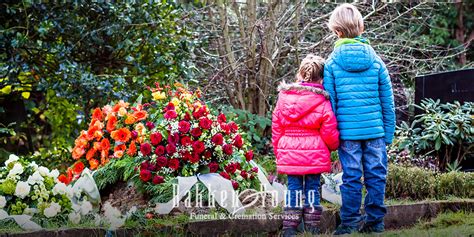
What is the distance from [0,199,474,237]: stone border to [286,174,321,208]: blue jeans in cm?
25

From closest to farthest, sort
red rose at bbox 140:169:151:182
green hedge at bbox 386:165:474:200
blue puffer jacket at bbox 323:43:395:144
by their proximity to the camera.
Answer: blue puffer jacket at bbox 323:43:395:144, red rose at bbox 140:169:151:182, green hedge at bbox 386:165:474:200

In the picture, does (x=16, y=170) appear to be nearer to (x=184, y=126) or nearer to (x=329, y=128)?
(x=184, y=126)

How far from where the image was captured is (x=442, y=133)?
6805mm

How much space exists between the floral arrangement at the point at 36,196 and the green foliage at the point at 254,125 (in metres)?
2.73

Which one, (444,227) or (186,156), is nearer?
(444,227)

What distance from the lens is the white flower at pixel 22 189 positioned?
4695mm

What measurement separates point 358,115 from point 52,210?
2.12 meters

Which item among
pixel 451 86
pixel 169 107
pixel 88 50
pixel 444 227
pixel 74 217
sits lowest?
pixel 444 227

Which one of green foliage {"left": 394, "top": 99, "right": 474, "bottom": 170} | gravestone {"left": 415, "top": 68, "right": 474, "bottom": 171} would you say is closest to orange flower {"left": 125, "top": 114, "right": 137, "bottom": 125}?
green foliage {"left": 394, "top": 99, "right": 474, "bottom": 170}

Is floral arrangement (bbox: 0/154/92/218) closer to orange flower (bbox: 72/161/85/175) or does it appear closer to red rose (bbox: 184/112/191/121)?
orange flower (bbox: 72/161/85/175)

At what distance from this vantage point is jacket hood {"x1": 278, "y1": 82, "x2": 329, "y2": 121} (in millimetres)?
4453

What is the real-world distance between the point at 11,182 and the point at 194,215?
133cm

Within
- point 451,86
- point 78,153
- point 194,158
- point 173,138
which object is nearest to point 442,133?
point 451,86

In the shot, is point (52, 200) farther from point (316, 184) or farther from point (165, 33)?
point (165, 33)
